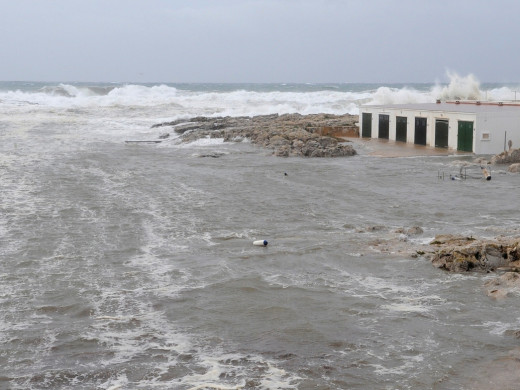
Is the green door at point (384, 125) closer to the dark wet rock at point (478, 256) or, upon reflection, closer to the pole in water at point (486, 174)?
the pole in water at point (486, 174)

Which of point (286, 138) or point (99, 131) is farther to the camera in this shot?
point (99, 131)

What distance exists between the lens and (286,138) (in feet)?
121

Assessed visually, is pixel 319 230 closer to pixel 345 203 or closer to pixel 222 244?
pixel 222 244

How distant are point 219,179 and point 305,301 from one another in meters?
14.2

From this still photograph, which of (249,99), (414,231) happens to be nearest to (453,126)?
(414,231)

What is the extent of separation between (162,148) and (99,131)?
12896 millimetres

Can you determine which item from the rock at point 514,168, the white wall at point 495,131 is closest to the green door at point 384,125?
the white wall at point 495,131

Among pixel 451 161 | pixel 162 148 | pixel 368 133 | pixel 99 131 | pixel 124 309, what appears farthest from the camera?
pixel 99 131

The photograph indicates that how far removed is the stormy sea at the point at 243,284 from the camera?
9.01 meters

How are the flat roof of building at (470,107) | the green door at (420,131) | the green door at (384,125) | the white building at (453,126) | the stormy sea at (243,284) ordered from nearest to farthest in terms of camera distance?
1. the stormy sea at (243,284)
2. the white building at (453,126)
3. the flat roof of building at (470,107)
4. the green door at (420,131)
5. the green door at (384,125)

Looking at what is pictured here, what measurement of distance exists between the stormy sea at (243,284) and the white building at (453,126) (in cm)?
617

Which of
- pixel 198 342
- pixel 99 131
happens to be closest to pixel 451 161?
pixel 198 342

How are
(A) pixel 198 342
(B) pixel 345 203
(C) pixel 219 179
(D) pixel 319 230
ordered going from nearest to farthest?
(A) pixel 198 342, (D) pixel 319 230, (B) pixel 345 203, (C) pixel 219 179

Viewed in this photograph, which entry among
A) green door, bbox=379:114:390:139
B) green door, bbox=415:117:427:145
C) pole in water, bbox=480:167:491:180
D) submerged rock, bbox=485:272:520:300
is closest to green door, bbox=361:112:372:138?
green door, bbox=379:114:390:139
